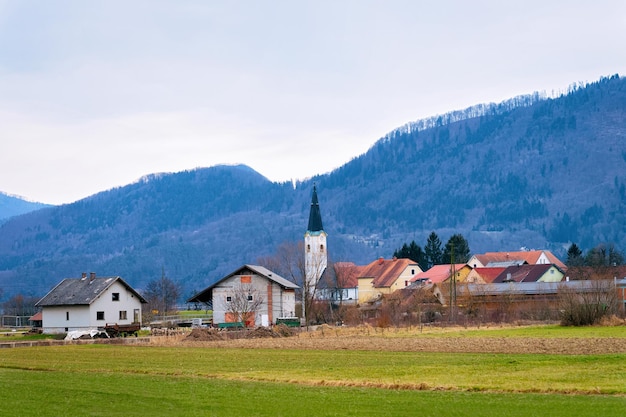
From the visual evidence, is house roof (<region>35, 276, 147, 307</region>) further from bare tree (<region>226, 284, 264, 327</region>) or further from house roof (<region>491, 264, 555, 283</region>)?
house roof (<region>491, 264, 555, 283</region>)

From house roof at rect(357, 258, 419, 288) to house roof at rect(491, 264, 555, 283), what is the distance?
18989 millimetres

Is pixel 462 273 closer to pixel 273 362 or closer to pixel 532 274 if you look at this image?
pixel 532 274

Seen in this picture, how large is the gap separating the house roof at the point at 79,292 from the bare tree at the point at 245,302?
9485 mm

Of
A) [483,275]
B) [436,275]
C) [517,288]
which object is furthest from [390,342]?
[483,275]

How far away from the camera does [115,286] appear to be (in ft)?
279

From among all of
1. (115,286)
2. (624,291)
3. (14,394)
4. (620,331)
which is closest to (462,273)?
(624,291)

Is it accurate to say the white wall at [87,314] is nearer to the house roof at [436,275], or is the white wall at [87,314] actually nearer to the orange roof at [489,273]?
the house roof at [436,275]

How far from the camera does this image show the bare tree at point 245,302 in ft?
286

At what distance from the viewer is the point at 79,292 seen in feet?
276

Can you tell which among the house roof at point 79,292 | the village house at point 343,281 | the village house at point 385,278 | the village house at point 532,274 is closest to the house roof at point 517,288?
the village house at point 532,274

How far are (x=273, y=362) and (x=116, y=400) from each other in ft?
49.4

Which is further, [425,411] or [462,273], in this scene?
[462,273]

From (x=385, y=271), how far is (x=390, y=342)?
88.6m

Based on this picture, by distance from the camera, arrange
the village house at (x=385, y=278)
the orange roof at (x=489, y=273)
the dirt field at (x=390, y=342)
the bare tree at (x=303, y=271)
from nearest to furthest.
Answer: the dirt field at (x=390, y=342), the bare tree at (x=303, y=271), the orange roof at (x=489, y=273), the village house at (x=385, y=278)
